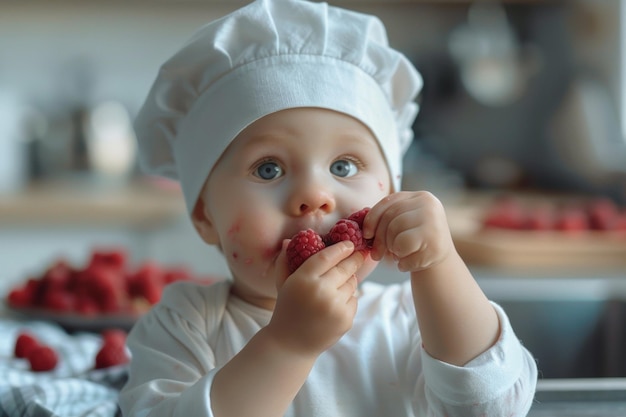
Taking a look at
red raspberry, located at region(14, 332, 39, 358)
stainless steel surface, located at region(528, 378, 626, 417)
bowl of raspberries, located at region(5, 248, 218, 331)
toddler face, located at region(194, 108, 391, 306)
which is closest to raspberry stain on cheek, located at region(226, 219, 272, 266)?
toddler face, located at region(194, 108, 391, 306)

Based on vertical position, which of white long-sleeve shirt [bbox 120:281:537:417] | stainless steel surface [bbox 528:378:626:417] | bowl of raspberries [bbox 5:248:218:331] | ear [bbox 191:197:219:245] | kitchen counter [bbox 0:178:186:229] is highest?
ear [bbox 191:197:219:245]

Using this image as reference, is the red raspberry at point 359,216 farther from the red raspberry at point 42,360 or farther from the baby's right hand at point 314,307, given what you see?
the red raspberry at point 42,360

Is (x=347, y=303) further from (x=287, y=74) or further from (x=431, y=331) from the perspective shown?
(x=287, y=74)

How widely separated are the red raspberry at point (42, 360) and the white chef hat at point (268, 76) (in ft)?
0.93

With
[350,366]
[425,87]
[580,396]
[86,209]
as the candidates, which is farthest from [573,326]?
[425,87]

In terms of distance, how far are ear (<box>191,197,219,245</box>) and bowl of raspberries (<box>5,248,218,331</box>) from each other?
17.5 inches

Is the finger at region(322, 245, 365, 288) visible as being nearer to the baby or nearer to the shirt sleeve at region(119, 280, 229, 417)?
the baby

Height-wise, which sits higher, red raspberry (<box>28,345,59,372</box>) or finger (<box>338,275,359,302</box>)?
finger (<box>338,275,359,302</box>)

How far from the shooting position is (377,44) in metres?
0.76

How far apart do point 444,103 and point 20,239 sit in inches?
64.1

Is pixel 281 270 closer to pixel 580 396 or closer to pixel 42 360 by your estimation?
pixel 580 396

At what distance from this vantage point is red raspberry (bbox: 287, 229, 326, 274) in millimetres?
612

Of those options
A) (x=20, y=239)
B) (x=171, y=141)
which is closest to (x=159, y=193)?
(x=20, y=239)

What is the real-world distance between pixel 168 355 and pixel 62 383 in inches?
6.5
